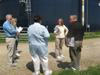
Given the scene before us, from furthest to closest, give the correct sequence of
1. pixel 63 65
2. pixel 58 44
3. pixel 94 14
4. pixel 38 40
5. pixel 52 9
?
pixel 94 14 < pixel 52 9 < pixel 58 44 < pixel 63 65 < pixel 38 40

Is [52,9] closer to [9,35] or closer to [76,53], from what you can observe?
[9,35]

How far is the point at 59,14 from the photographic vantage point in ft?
63.5

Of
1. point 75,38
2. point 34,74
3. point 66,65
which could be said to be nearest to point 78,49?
point 75,38

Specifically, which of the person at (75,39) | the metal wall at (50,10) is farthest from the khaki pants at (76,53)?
the metal wall at (50,10)

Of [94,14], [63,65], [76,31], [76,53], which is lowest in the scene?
[63,65]

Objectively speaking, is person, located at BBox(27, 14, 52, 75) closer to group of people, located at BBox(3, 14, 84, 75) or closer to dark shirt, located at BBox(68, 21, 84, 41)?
group of people, located at BBox(3, 14, 84, 75)

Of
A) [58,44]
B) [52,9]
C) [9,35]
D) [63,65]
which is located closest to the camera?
[9,35]

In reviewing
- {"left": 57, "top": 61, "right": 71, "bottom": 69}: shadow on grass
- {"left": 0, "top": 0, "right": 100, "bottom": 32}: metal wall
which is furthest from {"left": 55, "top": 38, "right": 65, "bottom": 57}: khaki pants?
{"left": 0, "top": 0, "right": 100, "bottom": 32}: metal wall

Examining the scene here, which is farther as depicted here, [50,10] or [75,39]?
[50,10]

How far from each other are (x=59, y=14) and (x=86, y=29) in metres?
4.16

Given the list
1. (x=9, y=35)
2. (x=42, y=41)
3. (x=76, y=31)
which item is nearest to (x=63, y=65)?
(x=76, y=31)

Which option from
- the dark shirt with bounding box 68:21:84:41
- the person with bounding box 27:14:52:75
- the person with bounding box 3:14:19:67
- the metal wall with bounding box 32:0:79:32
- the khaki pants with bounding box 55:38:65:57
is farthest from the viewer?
the metal wall with bounding box 32:0:79:32

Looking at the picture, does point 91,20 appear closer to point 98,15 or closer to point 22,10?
point 98,15

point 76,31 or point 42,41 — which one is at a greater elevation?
point 76,31
